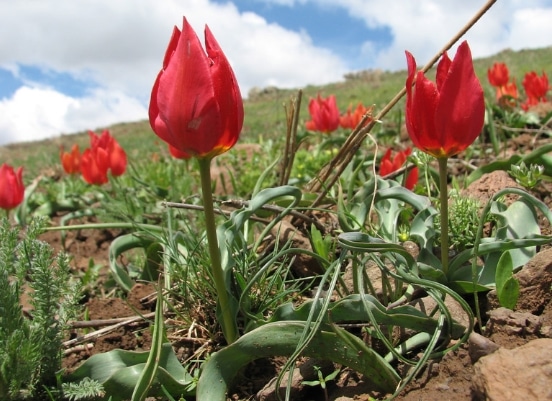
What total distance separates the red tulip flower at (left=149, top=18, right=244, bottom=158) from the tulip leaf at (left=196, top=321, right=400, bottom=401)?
49 centimetres

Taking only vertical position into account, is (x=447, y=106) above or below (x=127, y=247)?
above

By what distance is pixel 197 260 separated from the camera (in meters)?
1.96

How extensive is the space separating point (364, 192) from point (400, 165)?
50cm

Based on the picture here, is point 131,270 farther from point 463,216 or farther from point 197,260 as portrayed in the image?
point 463,216


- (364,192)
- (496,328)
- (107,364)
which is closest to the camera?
(496,328)

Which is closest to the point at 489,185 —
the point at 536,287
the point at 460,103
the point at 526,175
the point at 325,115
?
the point at 526,175

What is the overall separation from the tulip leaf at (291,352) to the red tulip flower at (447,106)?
57 centimetres

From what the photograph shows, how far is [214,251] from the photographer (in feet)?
4.72

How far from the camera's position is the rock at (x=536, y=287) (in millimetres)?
1558

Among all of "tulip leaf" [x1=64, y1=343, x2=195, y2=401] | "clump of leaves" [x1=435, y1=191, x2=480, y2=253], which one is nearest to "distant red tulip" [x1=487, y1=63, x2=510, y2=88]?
"clump of leaves" [x1=435, y1=191, x2=480, y2=253]

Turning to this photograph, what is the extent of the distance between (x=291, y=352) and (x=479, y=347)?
46cm

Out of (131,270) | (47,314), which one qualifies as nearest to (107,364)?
(47,314)

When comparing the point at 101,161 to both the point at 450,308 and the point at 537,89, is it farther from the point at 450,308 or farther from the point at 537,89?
the point at 537,89

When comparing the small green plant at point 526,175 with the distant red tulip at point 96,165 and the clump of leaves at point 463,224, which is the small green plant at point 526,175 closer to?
the clump of leaves at point 463,224
